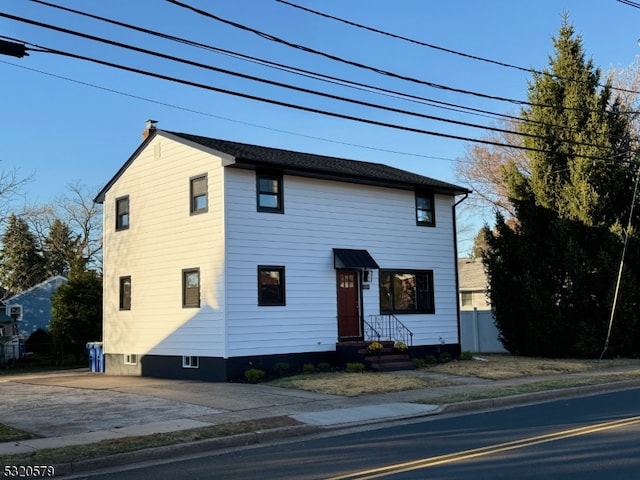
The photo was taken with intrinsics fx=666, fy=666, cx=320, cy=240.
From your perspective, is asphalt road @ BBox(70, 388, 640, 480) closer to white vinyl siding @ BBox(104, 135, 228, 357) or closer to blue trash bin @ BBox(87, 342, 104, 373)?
white vinyl siding @ BBox(104, 135, 228, 357)

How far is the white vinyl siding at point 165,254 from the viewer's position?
1883 cm

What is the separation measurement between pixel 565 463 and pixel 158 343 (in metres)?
15.3

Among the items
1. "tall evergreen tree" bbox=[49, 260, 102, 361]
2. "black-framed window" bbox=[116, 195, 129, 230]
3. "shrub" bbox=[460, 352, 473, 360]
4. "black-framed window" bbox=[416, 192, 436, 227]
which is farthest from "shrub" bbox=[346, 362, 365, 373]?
"tall evergreen tree" bbox=[49, 260, 102, 361]

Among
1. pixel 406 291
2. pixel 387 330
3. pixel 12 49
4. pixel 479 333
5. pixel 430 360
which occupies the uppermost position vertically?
pixel 12 49

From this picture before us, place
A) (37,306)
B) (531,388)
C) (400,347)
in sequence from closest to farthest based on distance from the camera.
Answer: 1. (531,388)
2. (400,347)
3. (37,306)

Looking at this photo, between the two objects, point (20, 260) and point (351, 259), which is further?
point (20, 260)

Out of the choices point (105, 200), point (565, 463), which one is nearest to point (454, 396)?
point (565, 463)

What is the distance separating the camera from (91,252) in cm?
5078

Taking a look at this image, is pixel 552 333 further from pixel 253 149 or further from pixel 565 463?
pixel 565 463

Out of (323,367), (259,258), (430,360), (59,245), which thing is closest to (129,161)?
(259,258)

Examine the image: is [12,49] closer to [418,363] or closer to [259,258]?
[259,258]

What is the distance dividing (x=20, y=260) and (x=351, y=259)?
42.4 meters

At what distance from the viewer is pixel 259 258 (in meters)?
19.1

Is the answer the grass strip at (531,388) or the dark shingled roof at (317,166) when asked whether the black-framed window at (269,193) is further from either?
the grass strip at (531,388)
